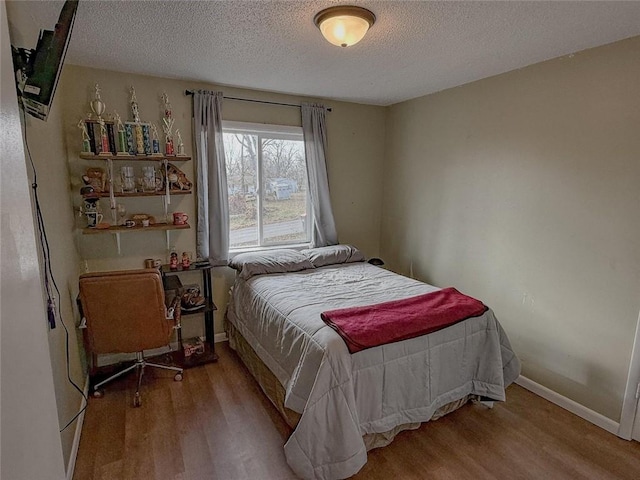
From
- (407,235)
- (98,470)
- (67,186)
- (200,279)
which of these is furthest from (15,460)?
(407,235)

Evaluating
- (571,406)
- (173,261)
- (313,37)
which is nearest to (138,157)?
(173,261)

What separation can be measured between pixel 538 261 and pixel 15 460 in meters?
2.98

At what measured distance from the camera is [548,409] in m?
2.49

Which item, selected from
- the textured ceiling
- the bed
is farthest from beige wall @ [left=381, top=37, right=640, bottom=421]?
the bed

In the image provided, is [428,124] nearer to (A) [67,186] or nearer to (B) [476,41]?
(B) [476,41]

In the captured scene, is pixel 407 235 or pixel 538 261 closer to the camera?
pixel 538 261

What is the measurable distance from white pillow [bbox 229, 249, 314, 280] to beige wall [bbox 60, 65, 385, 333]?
13.0 inches

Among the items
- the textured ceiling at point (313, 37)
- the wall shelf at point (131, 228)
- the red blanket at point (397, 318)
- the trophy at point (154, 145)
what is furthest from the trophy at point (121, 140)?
the red blanket at point (397, 318)

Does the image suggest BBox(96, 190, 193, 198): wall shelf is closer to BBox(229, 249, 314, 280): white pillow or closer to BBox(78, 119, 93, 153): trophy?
BBox(78, 119, 93, 153): trophy

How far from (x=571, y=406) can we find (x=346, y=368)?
70.8 inches

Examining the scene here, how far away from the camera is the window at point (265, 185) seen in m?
3.45

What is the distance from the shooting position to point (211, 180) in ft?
10.4

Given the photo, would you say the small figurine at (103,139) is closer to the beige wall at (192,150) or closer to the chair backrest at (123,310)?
the beige wall at (192,150)

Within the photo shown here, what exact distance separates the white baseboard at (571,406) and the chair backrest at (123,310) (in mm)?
2770
